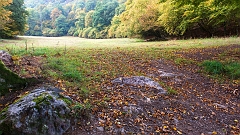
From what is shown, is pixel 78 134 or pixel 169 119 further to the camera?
pixel 169 119

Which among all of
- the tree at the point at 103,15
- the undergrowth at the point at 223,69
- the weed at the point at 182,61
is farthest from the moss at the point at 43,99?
the tree at the point at 103,15

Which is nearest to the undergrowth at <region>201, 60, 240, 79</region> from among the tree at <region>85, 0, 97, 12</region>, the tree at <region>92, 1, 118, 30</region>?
the tree at <region>92, 1, 118, 30</region>

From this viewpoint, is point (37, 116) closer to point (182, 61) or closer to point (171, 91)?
point (171, 91)

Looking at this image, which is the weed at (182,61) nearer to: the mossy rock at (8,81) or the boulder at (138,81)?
the boulder at (138,81)

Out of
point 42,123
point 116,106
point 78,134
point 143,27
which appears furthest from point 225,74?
point 143,27

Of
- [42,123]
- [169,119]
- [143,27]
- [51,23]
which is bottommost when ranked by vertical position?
[169,119]

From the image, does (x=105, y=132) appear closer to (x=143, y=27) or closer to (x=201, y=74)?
(x=201, y=74)

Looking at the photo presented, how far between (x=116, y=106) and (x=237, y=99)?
369 cm

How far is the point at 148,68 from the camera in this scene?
779 centimetres

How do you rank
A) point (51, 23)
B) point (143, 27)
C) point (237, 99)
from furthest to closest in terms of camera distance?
point (51, 23)
point (143, 27)
point (237, 99)

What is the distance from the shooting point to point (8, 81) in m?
4.27

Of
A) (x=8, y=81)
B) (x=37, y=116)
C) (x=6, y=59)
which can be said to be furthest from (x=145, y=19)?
(x=37, y=116)

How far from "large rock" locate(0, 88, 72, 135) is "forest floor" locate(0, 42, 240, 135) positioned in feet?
0.93

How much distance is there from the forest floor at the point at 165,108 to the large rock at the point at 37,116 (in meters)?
0.28
